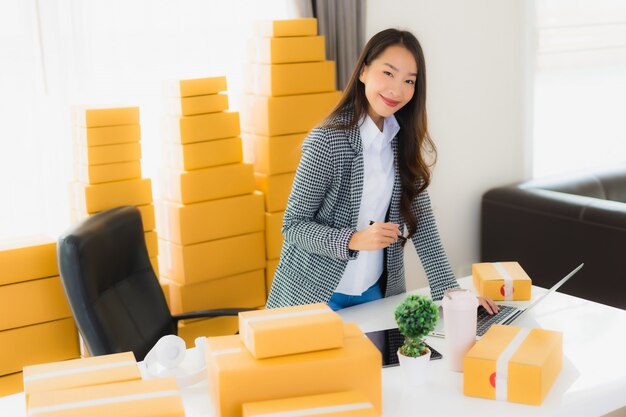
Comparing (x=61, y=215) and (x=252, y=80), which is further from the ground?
(x=252, y=80)

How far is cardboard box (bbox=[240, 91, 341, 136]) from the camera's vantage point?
3.07 meters

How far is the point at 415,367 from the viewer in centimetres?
163

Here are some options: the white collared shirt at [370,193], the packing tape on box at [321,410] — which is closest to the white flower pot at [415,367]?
the packing tape on box at [321,410]

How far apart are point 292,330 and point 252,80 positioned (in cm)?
186

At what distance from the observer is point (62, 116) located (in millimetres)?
2904

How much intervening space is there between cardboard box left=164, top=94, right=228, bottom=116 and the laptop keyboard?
4.40ft

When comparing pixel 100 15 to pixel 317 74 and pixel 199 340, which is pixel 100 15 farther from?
pixel 199 340

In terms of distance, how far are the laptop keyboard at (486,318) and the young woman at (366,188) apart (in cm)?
5

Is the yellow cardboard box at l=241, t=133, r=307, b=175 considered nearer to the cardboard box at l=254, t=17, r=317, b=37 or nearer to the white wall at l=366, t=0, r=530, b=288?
the cardboard box at l=254, t=17, r=317, b=37

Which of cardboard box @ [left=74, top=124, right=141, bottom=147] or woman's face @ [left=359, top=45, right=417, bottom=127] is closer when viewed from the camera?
woman's face @ [left=359, top=45, right=417, bottom=127]

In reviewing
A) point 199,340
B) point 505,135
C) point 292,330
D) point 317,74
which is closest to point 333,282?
point 199,340

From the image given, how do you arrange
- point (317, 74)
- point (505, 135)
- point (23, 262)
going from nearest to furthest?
point (23, 262) → point (317, 74) → point (505, 135)

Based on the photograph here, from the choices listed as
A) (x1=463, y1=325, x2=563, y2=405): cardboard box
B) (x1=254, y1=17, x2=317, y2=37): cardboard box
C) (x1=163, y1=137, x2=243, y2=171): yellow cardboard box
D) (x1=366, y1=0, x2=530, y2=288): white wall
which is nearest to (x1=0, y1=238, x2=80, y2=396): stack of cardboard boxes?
(x1=163, y1=137, x2=243, y2=171): yellow cardboard box

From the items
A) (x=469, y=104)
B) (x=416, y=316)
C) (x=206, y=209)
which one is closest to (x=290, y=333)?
(x=416, y=316)
